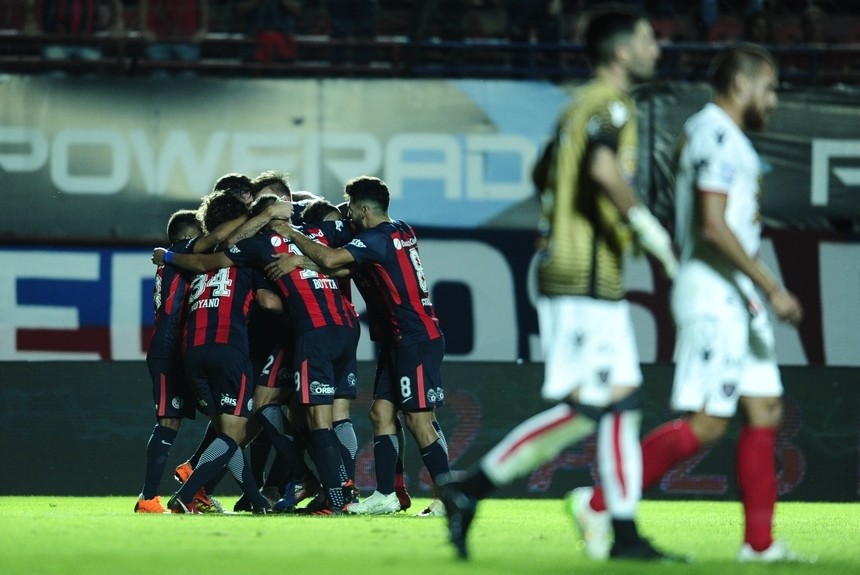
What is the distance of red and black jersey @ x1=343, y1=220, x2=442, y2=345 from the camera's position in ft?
27.1

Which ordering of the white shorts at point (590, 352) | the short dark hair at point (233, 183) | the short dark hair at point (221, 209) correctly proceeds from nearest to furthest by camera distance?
the white shorts at point (590, 352)
the short dark hair at point (221, 209)
the short dark hair at point (233, 183)

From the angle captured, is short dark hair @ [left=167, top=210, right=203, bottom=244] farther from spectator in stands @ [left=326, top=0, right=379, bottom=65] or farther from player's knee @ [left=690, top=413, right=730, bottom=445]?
spectator in stands @ [left=326, top=0, right=379, bottom=65]

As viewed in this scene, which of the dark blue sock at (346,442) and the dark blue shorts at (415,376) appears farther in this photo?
the dark blue sock at (346,442)

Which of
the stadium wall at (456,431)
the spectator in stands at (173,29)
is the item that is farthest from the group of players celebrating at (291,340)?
the spectator in stands at (173,29)

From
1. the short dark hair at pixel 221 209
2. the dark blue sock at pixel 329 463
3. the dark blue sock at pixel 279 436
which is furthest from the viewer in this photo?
the dark blue sock at pixel 279 436

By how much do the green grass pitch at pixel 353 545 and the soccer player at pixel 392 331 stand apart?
0.38m

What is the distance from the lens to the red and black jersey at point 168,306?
8711 millimetres

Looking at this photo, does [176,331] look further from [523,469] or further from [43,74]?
[43,74]

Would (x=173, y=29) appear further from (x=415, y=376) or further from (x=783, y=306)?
(x=783, y=306)

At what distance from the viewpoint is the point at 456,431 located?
11500 mm

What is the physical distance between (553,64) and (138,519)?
28.5ft

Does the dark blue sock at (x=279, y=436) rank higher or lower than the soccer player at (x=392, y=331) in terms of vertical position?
lower

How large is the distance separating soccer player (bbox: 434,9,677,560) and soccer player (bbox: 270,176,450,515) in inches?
119

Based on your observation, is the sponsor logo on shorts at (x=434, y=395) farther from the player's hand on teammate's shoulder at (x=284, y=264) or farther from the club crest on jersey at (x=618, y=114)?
the club crest on jersey at (x=618, y=114)
